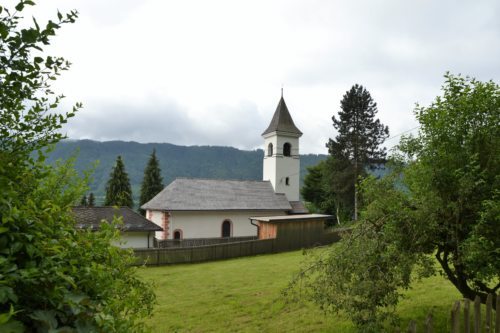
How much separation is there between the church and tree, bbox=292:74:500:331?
26.9 meters

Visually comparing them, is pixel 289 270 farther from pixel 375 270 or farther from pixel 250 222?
pixel 250 222

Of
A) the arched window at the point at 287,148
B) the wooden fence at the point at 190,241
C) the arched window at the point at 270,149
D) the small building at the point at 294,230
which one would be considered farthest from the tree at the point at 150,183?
the small building at the point at 294,230

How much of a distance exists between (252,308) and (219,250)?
15735mm

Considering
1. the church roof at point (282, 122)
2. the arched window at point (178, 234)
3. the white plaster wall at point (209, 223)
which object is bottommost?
the arched window at point (178, 234)

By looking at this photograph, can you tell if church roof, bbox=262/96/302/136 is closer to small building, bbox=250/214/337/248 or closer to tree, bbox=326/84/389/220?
tree, bbox=326/84/389/220

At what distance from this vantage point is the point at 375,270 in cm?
593

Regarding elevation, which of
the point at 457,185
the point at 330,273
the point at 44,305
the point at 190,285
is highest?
the point at 457,185

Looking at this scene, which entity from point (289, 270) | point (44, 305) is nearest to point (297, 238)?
point (289, 270)

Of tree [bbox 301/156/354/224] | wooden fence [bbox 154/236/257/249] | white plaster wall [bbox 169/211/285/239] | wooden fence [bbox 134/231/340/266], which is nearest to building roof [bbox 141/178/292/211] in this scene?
white plaster wall [bbox 169/211/285/239]

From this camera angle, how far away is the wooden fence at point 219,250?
23.9 meters

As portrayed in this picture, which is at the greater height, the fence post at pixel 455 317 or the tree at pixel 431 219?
the tree at pixel 431 219

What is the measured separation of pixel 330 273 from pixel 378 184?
7.28 feet

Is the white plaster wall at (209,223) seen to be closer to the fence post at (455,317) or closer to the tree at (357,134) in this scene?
the tree at (357,134)

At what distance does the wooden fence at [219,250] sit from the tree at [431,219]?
1602 centimetres
